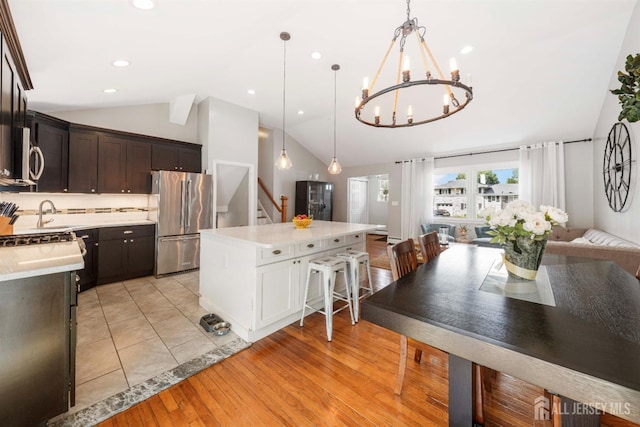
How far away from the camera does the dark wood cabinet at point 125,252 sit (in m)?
3.65

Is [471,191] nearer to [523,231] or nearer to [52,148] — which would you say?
[523,231]

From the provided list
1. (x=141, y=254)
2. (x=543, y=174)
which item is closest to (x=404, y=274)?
(x=141, y=254)

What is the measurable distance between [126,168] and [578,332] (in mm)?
5208

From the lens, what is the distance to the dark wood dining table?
2.36 feet

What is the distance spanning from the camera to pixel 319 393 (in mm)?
1685

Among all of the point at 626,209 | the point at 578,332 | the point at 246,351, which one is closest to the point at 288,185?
the point at 246,351

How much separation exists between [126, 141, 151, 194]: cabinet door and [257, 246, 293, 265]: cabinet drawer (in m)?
3.21

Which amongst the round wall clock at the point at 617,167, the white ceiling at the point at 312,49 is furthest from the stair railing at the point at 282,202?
the round wall clock at the point at 617,167

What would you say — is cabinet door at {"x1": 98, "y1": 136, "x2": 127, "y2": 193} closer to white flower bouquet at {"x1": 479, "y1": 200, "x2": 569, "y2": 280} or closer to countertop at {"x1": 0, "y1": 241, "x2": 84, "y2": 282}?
countertop at {"x1": 0, "y1": 241, "x2": 84, "y2": 282}

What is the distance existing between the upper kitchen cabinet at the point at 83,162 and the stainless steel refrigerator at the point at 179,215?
756 millimetres

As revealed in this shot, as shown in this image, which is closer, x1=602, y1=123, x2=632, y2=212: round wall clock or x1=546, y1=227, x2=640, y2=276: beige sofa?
x1=546, y1=227, x2=640, y2=276: beige sofa

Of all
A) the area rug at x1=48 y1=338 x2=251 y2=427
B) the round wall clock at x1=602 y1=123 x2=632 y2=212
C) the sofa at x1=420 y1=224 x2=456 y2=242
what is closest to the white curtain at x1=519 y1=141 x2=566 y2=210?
the round wall clock at x1=602 y1=123 x2=632 y2=212

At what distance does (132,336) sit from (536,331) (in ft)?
9.66

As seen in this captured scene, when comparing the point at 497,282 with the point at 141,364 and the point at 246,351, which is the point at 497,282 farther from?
the point at 141,364
